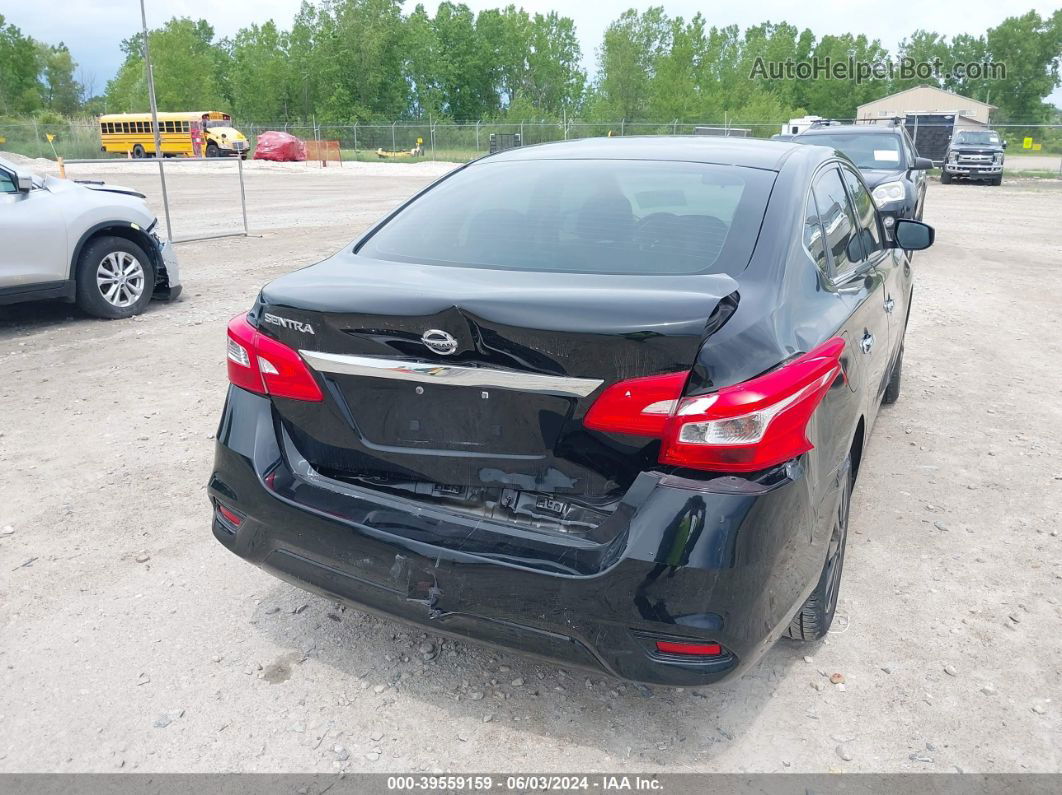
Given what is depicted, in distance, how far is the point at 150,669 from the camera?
2.90m

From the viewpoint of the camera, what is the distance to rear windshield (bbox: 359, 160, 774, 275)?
2703mm

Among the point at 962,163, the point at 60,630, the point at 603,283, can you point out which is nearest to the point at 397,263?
Answer: the point at 603,283

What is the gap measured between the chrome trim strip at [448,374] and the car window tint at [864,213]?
7.17 feet

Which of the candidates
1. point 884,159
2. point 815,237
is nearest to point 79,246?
point 815,237

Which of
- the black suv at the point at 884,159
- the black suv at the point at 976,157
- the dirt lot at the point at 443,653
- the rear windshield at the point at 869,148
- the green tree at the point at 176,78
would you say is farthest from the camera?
the green tree at the point at 176,78

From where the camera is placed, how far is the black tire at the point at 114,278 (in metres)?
7.77

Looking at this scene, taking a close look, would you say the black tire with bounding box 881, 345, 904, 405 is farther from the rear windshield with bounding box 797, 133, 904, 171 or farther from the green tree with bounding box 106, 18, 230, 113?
the green tree with bounding box 106, 18, 230, 113

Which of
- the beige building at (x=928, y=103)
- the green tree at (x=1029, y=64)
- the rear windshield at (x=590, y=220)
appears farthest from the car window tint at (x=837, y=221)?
the green tree at (x=1029, y=64)

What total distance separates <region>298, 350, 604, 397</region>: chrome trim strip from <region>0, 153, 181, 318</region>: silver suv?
Result: 598cm

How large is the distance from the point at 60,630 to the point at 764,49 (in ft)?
364

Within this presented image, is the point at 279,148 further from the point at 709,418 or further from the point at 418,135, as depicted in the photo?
the point at 709,418

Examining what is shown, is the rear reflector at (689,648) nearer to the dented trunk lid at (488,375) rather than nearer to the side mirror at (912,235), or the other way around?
the dented trunk lid at (488,375)

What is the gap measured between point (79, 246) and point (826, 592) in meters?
7.11

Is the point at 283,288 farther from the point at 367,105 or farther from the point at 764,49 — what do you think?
the point at 764,49
